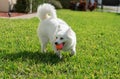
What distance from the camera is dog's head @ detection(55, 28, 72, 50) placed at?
5.78 metres

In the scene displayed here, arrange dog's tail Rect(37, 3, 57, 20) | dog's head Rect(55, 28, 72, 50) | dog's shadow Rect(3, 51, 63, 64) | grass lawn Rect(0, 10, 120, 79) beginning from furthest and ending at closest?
dog's tail Rect(37, 3, 57, 20), dog's shadow Rect(3, 51, 63, 64), dog's head Rect(55, 28, 72, 50), grass lawn Rect(0, 10, 120, 79)

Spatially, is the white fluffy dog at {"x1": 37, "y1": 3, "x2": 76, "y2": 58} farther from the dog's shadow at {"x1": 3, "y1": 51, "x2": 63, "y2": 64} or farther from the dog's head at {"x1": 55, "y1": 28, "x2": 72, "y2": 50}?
the dog's shadow at {"x1": 3, "y1": 51, "x2": 63, "y2": 64}

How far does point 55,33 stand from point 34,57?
0.68 meters

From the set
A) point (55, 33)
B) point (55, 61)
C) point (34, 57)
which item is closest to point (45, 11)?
point (55, 33)

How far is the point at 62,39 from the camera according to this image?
228 inches

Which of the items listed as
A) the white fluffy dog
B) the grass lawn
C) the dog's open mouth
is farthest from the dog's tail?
the dog's open mouth

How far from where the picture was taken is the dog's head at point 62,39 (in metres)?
5.78

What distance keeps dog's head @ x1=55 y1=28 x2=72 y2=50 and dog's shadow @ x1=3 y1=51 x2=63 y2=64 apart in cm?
37

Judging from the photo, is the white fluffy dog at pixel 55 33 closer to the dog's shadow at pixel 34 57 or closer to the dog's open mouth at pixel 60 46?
the dog's open mouth at pixel 60 46

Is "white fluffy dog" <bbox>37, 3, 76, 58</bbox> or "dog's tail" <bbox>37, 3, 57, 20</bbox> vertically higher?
"dog's tail" <bbox>37, 3, 57, 20</bbox>

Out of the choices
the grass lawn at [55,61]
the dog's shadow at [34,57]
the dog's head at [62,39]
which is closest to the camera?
the grass lawn at [55,61]

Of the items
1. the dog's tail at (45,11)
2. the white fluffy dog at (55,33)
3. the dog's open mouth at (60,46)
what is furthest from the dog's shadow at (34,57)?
the dog's tail at (45,11)

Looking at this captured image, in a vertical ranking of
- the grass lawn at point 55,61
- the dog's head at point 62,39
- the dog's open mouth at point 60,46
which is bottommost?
the grass lawn at point 55,61

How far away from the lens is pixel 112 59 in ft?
21.4
